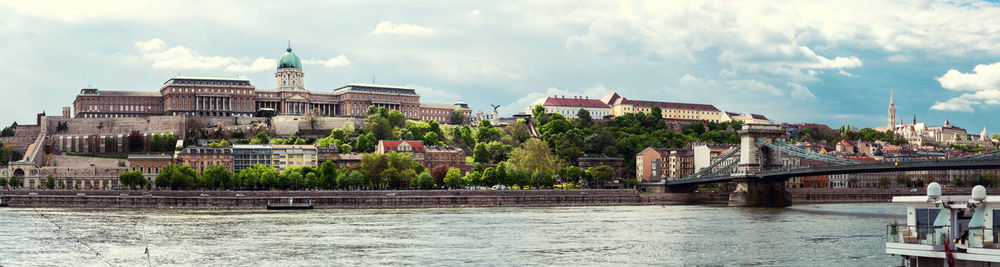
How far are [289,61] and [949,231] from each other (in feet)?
379

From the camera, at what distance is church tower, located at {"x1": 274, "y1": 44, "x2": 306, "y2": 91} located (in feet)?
402

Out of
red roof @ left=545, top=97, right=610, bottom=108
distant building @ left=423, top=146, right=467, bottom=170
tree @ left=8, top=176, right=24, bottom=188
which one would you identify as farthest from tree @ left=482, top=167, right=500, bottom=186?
red roof @ left=545, top=97, right=610, bottom=108

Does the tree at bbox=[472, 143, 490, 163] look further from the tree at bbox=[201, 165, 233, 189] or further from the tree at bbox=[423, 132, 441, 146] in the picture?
the tree at bbox=[201, 165, 233, 189]

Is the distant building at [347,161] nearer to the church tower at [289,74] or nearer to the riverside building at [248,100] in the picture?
the riverside building at [248,100]

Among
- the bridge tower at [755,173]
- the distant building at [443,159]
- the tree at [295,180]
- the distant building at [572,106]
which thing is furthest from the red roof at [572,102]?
the tree at [295,180]

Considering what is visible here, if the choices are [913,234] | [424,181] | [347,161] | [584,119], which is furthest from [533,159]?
[913,234]

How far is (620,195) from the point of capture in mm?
65812

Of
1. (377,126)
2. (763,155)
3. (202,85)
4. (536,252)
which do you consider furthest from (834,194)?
(202,85)

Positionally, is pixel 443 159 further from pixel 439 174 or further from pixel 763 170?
pixel 763 170

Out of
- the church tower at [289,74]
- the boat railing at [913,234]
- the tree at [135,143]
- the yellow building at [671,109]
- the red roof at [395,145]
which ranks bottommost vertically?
the boat railing at [913,234]

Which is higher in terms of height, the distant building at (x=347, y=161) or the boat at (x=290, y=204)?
the distant building at (x=347, y=161)

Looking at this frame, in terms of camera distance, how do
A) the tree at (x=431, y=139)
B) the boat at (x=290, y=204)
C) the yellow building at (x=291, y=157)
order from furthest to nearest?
the tree at (x=431, y=139), the yellow building at (x=291, y=157), the boat at (x=290, y=204)

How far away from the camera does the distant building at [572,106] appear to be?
124806 mm

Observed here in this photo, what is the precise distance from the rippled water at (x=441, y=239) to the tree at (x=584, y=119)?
62.6 metres
